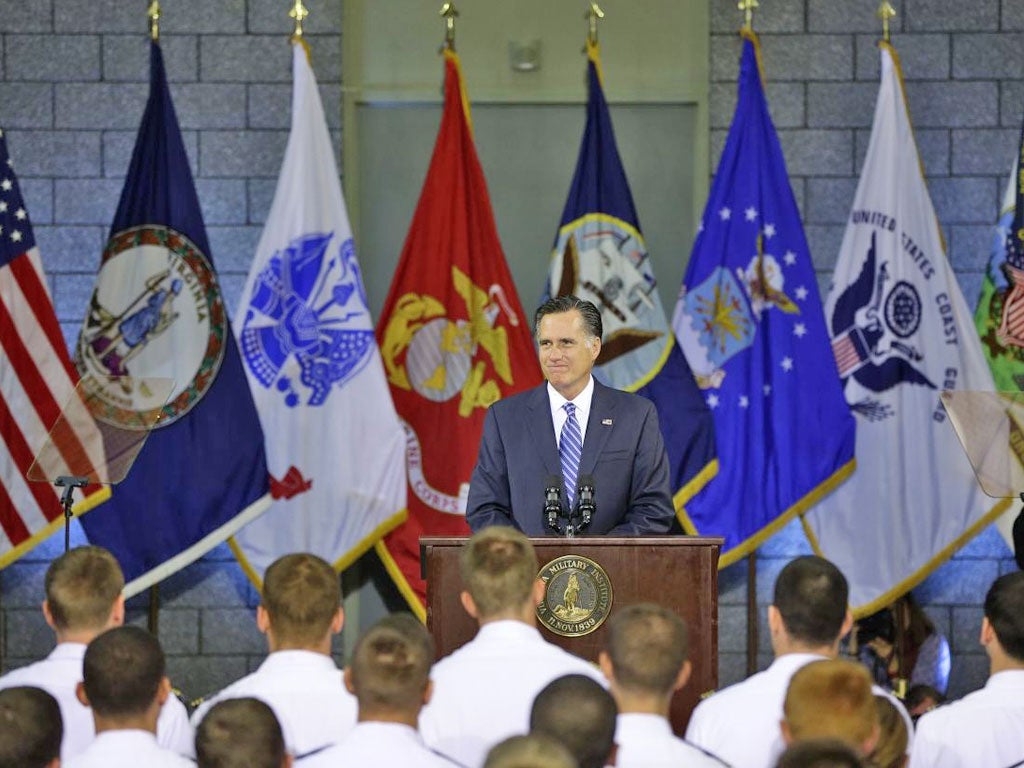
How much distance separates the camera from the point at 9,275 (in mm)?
7223

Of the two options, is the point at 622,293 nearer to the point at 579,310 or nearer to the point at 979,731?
the point at 579,310

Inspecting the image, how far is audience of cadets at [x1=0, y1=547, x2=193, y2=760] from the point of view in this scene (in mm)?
3836

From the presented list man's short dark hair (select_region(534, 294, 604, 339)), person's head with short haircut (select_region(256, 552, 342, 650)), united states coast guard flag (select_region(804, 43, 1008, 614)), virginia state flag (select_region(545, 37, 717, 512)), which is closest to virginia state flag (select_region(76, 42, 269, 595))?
virginia state flag (select_region(545, 37, 717, 512))

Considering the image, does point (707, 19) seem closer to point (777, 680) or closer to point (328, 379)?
point (328, 379)

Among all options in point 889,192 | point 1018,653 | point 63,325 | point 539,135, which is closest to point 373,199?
point 539,135

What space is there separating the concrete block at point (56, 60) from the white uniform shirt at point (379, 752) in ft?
18.2

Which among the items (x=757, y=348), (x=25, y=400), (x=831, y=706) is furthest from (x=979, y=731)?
(x=25, y=400)

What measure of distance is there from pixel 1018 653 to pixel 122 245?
15.6ft

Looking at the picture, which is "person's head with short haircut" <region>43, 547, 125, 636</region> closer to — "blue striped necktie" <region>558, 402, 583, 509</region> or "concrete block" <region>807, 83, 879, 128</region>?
"blue striped necktie" <region>558, 402, 583, 509</region>

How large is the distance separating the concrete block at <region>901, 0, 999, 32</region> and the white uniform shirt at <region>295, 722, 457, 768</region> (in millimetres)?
5867

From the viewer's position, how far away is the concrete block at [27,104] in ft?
25.9

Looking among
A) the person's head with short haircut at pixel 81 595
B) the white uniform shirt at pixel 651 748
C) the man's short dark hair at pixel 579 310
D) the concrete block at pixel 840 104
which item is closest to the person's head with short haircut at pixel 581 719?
the white uniform shirt at pixel 651 748

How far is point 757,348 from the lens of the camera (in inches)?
294

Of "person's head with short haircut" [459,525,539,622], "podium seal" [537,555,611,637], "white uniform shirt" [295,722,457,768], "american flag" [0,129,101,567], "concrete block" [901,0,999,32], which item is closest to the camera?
"white uniform shirt" [295,722,457,768]
